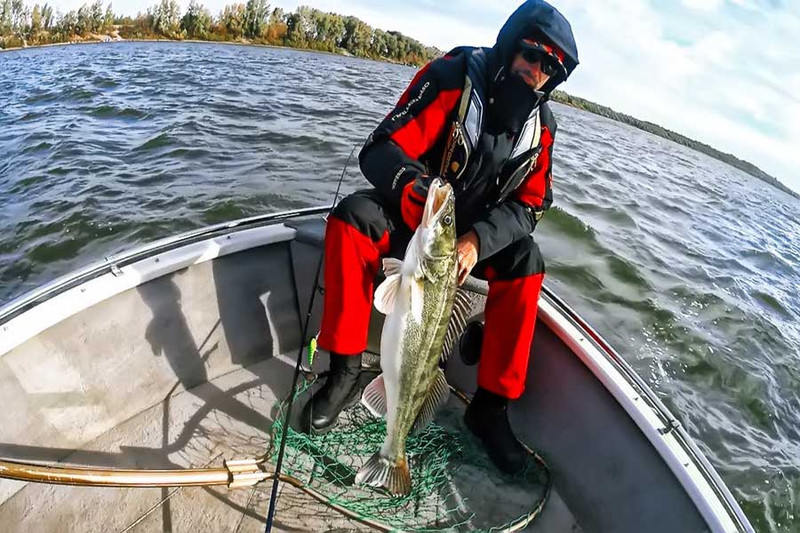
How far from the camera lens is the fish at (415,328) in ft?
7.44

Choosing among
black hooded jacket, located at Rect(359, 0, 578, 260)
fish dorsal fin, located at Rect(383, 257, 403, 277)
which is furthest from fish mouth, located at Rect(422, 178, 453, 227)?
black hooded jacket, located at Rect(359, 0, 578, 260)

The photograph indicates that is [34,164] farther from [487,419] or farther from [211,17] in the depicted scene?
[211,17]

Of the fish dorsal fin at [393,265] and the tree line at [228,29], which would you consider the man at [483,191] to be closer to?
the fish dorsal fin at [393,265]

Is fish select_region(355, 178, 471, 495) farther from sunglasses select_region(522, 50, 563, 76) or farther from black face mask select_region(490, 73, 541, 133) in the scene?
sunglasses select_region(522, 50, 563, 76)

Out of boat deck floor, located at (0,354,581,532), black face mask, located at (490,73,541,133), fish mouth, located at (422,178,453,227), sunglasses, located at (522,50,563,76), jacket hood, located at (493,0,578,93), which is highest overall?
jacket hood, located at (493,0,578,93)

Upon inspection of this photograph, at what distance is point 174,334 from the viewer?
10.9 ft

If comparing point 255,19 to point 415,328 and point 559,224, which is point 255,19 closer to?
point 559,224

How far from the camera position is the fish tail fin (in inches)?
101

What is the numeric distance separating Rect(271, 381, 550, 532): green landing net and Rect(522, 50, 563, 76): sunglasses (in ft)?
7.94

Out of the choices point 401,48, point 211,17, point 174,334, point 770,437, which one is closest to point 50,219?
point 174,334

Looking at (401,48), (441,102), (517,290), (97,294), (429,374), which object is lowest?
(97,294)

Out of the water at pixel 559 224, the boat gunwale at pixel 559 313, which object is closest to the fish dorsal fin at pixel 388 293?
the boat gunwale at pixel 559 313

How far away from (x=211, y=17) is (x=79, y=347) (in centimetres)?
4876

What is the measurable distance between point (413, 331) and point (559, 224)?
7737 mm
